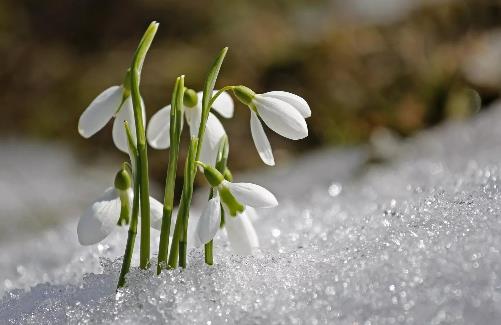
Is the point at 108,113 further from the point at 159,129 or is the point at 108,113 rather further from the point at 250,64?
the point at 250,64

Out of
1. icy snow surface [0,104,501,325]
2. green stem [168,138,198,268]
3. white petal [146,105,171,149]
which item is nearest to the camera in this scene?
icy snow surface [0,104,501,325]

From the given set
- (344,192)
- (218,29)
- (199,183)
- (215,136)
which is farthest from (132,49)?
(215,136)

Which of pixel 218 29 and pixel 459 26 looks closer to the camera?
pixel 459 26

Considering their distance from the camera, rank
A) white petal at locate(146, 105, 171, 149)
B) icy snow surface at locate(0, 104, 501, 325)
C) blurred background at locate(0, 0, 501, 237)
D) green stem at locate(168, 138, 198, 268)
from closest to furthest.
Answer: icy snow surface at locate(0, 104, 501, 325) < green stem at locate(168, 138, 198, 268) < white petal at locate(146, 105, 171, 149) < blurred background at locate(0, 0, 501, 237)

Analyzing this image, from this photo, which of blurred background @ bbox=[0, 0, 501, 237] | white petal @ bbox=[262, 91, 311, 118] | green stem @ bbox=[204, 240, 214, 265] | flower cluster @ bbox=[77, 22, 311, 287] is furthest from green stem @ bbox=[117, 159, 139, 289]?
blurred background @ bbox=[0, 0, 501, 237]

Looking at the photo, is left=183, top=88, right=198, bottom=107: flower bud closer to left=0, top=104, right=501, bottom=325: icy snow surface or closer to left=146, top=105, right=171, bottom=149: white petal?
left=146, top=105, right=171, bottom=149: white petal

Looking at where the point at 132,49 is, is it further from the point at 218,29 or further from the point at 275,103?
the point at 275,103
